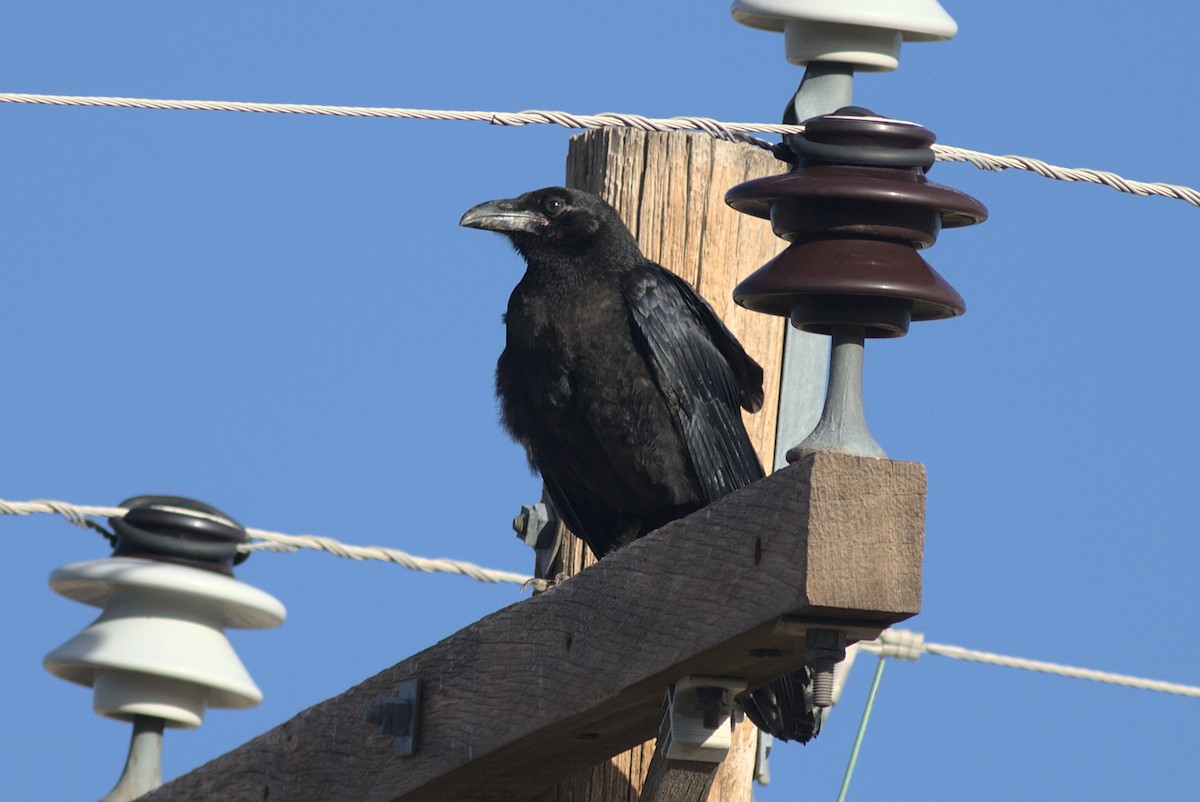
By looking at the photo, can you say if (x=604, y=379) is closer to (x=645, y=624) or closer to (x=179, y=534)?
(x=179, y=534)

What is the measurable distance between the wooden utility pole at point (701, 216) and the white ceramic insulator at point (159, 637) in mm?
825

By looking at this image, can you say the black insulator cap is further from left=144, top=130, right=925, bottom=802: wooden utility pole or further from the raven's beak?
the raven's beak

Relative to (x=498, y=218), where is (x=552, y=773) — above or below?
below

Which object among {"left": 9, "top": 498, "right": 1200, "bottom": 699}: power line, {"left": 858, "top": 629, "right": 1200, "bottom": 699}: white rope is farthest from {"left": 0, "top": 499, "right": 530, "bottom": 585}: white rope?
{"left": 858, "top": 629, "right": 1200, "bottom": 699}: white rope

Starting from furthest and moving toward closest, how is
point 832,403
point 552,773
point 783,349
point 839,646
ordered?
1. point 783,349
2. point 552,773
3. point 832,403
4. point 839,646

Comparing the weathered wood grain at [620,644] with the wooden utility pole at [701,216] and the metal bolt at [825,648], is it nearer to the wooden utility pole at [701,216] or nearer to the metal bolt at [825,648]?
the metal bolt at [825,648]

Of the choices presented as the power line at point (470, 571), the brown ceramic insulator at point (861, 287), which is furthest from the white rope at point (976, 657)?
the brown ceramic insulator at point (861, 287)

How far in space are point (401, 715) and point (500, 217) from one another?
2.28m

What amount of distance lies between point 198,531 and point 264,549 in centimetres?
27

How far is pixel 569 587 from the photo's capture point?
3.42 m

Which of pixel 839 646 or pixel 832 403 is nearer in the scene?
pixel 839 646

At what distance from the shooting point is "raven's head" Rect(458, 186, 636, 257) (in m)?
5.38

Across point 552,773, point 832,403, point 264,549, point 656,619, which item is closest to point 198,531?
point 264,549

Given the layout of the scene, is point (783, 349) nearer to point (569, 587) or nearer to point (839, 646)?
point (569, 587)
